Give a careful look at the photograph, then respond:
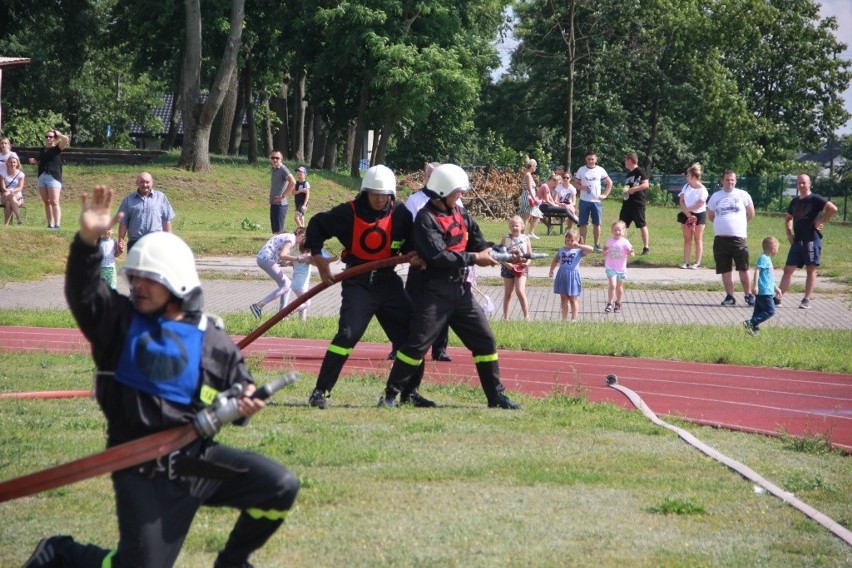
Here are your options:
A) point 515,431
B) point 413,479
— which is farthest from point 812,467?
point 413,479

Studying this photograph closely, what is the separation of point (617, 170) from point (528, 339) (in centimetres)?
5535

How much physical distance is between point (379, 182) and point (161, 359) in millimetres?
5310

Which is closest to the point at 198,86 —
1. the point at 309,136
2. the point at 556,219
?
the point at 556,219

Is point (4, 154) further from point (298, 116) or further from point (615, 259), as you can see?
point (298, 116)

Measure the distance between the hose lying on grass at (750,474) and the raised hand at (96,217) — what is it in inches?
159

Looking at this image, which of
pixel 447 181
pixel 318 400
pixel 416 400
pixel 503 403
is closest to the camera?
pixel 447 181

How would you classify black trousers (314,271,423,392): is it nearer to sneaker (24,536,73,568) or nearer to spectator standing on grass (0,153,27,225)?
sneaker (24,536,73,568)

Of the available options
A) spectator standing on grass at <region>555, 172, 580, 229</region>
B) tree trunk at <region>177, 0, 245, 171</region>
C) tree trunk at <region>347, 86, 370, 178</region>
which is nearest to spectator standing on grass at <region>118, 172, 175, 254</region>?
spectator standing on grass at <region>555, 172, 580, 229</region>

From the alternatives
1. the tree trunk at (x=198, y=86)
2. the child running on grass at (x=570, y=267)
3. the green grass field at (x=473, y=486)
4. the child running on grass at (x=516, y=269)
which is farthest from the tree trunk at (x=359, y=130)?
the green grass field at (x=473, y=486)

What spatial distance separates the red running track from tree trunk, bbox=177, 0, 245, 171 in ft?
76.0

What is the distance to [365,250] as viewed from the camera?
1041cm

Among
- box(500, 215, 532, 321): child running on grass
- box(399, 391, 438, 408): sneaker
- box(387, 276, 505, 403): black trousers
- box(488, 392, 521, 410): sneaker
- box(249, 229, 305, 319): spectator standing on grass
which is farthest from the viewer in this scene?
A: box(249, 229, 305, 319): spectator standing on grass

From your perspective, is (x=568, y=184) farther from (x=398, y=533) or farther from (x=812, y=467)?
(x=398, y=533)

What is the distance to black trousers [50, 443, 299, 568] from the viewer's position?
506cm
